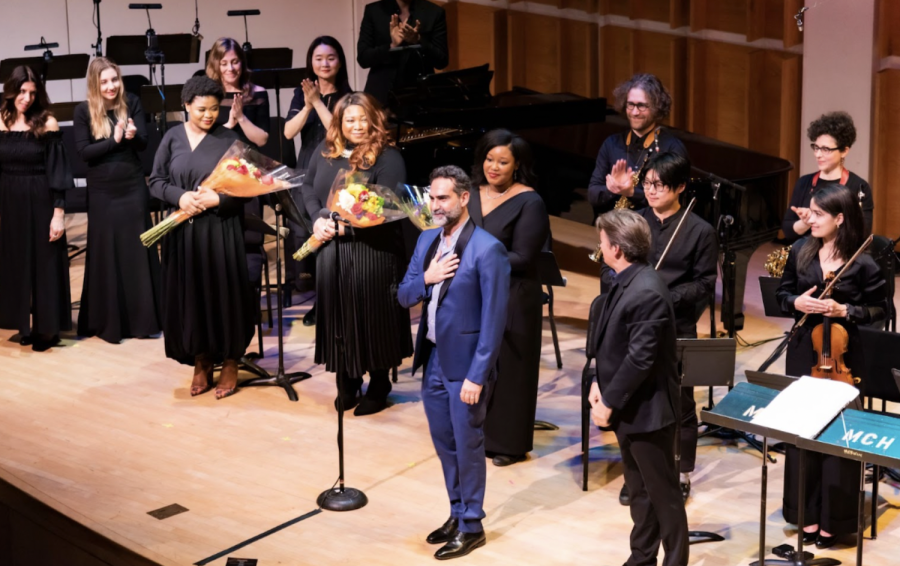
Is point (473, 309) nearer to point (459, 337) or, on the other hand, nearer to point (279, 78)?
point (459, 337)

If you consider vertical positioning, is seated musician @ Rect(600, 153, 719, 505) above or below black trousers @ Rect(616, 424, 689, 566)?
above

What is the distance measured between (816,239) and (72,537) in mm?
3309

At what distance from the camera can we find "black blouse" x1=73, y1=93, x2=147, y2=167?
693 cm

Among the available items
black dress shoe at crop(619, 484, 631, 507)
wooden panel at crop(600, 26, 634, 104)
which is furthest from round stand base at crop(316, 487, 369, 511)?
wooden panel at crop(600, 26, 634, 104)

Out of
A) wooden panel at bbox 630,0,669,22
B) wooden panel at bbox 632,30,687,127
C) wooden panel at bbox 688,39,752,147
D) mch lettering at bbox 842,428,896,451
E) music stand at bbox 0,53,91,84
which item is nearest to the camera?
mch lettering at bbox 842,428,896,451

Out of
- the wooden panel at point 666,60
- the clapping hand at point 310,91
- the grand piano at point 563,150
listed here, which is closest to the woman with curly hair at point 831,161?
the grand piano at point 563,150

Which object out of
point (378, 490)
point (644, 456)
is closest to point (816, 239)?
point (644, 456)

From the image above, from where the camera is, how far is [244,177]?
5.86 m

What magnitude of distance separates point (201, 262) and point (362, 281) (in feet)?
2.93

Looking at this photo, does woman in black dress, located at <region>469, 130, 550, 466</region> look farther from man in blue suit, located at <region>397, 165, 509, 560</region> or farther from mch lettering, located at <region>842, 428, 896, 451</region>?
mch lettering, located at <region>842, 428, 896, 451</region>

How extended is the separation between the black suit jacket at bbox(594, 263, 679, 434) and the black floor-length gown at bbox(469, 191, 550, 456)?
3.99ft

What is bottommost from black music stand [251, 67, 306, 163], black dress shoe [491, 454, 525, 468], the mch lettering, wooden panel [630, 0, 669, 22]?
black dress shoe [491, 454, 525, 468]

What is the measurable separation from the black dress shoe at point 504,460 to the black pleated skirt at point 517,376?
0.02 metres

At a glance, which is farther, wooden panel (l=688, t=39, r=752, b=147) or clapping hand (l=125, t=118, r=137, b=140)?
wooden panel (l=688, t=39, r=752, b=147)
